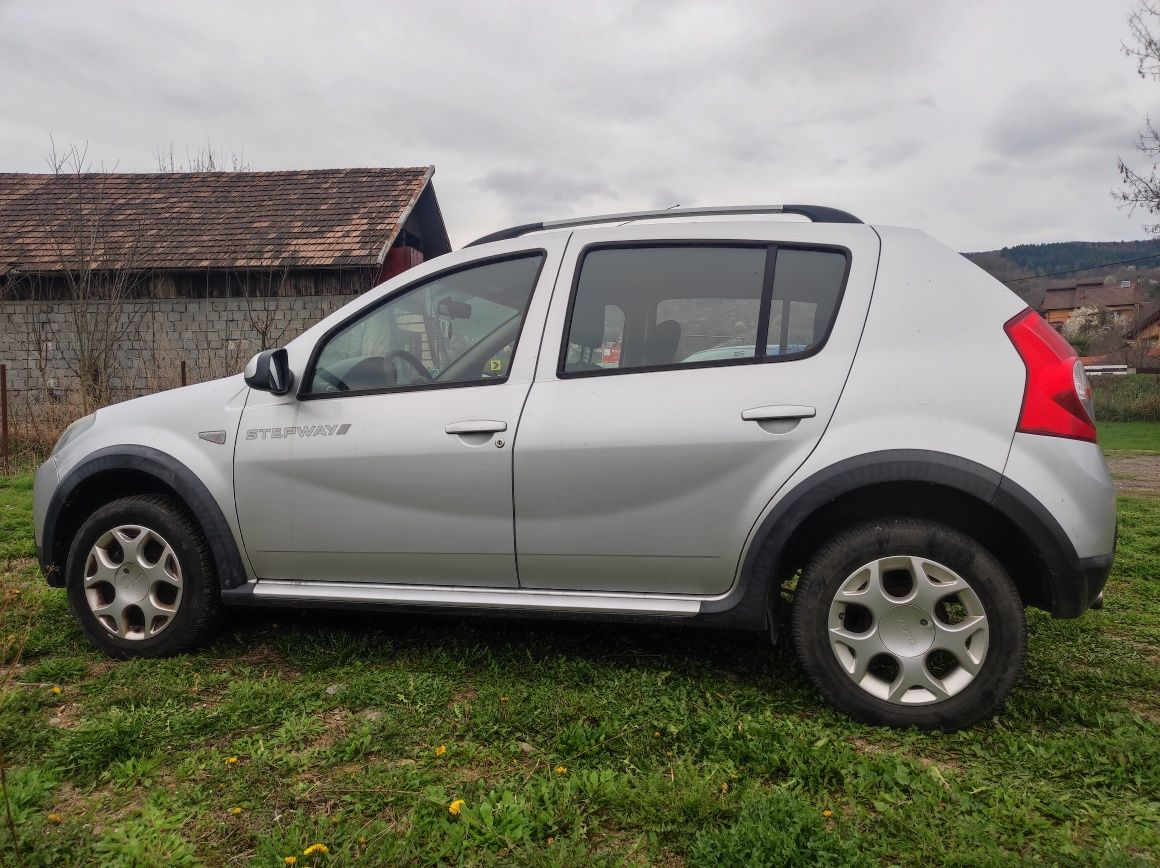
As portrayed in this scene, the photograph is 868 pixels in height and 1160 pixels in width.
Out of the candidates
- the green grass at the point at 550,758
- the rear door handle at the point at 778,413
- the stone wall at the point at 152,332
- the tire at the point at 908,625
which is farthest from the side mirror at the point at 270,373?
the stone wall at the point at 152,332

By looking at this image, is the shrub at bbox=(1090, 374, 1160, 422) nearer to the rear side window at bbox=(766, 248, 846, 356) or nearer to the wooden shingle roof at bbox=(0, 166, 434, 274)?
the wooden shingle roof at bbox=(0, 166, 434, 274)

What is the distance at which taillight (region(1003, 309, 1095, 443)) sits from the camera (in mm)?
2461

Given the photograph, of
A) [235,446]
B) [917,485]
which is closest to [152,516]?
[235,446]

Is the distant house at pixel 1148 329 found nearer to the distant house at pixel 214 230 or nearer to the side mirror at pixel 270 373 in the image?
the distant house at pixel 214 230

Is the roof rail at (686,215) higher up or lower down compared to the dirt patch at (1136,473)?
higher up

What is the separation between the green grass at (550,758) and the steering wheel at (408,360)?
1.15 m

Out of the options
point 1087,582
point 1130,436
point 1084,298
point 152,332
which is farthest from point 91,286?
point 1084,298

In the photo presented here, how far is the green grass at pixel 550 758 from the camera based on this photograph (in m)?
1.97

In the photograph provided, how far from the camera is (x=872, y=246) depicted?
2.78 metres

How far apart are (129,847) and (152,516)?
62.1 inches

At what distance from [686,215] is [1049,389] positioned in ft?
4.70

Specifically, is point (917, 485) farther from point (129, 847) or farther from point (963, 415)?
point (129, 847)

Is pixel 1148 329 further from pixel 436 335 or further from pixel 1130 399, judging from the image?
pixel 436 335

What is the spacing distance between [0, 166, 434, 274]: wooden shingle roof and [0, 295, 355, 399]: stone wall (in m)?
0.84
